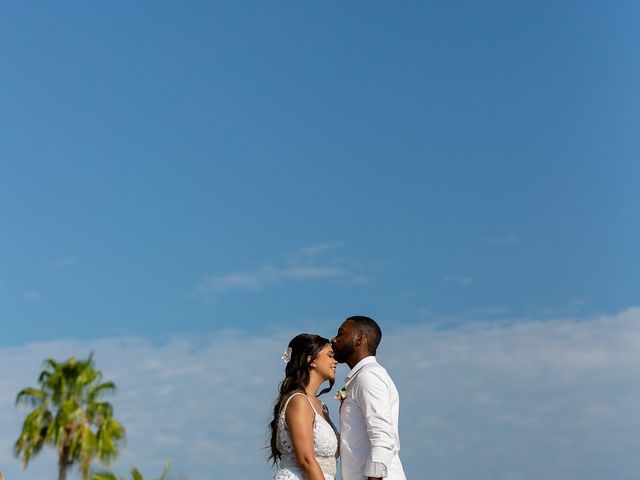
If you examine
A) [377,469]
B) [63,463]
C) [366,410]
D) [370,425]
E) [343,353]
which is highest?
[63,463]

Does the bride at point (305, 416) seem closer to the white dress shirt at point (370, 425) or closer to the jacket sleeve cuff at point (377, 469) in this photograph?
the white dress shirt at point (370, 425)

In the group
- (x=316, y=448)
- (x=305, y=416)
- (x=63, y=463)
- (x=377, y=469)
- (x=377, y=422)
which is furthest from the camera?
(x=63, y=463)

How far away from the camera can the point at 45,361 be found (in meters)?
32.3

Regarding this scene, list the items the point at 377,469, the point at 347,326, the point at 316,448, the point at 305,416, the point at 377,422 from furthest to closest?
the point at 316,448 < the point at 305,416 < the point at 347,326 < the point at 377,422 < the point at 377,469

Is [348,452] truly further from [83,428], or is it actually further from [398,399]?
[83,428]

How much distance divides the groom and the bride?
305 millimetres

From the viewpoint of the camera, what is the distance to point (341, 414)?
7098mm

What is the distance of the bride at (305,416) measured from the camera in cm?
729

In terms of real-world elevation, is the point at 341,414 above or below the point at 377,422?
above

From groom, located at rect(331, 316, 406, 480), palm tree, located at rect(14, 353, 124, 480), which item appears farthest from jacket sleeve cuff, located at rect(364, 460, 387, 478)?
palm tree, located at rect(14, 353, 124, 480)

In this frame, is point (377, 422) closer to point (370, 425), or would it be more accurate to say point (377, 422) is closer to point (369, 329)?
point (370, 425)

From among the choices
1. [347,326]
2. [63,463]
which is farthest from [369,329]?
[63,463]

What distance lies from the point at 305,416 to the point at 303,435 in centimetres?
14

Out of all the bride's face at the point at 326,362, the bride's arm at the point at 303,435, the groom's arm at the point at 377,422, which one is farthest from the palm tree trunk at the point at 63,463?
the groom's arm at the point at 377,422
